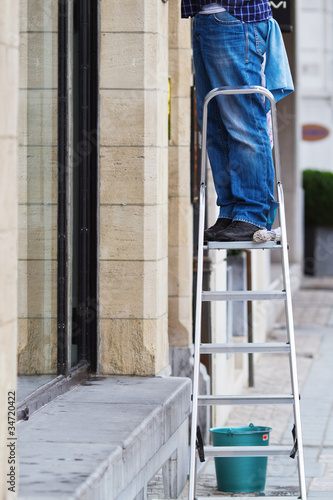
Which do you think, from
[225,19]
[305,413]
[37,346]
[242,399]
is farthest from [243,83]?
[305,413]

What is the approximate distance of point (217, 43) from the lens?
4832 mm

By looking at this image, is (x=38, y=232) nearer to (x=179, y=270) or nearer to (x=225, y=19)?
(x=225, y=19)

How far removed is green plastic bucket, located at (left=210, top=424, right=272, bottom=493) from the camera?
19.8 feet

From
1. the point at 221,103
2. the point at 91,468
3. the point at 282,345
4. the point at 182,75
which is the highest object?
the point at 182,75

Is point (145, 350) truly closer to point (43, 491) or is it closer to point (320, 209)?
point (43, 491)

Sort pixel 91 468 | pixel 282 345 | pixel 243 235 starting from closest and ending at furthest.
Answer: pixel 91 468 < pixel 282 345 < pixel 243 235

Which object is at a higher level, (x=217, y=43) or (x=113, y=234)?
(x=217, y=43)

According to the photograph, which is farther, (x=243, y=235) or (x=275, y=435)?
(x=275, y=435)

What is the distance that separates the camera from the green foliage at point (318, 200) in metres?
21.3

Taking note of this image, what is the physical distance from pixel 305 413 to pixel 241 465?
247 cm

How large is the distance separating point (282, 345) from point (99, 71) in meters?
2.09

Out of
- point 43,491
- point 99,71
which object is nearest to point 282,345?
point 43,491

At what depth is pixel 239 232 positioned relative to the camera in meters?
4.76

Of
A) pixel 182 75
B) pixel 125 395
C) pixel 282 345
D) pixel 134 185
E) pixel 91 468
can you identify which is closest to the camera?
pixel 91 468
